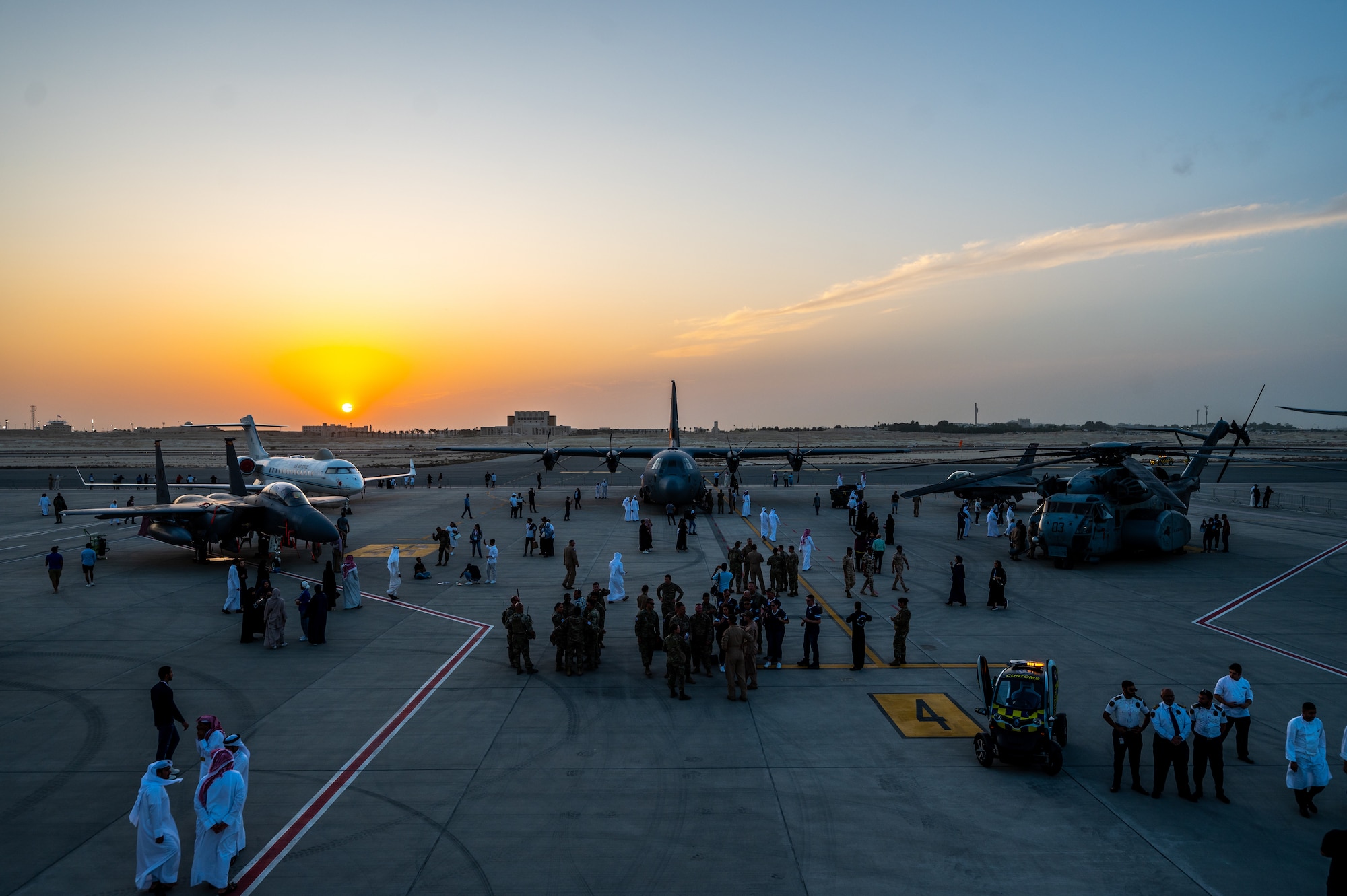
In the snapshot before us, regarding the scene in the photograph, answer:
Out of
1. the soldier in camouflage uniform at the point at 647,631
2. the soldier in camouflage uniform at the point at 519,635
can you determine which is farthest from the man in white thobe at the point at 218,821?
the soldier in camouflage uniform at the point at 647,631

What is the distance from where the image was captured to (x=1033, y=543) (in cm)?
2464

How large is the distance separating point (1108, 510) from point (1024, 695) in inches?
703

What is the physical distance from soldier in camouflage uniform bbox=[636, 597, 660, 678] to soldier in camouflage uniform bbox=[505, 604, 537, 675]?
81.5 inches

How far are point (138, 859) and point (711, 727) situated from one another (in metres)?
7.22

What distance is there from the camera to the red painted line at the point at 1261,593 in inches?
555

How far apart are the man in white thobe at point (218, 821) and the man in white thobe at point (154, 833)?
25 cm

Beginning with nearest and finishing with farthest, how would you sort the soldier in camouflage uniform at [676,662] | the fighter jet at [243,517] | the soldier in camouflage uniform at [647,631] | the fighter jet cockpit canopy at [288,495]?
the soldier in camouflage uniform at [676,662] → the soldier in camouflage uniform at [647,631] → the fighter jet at [243,517] → the fighter jet cockpit canopy at [288,495]

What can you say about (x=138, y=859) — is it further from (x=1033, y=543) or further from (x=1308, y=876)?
(x=1033, y=543)

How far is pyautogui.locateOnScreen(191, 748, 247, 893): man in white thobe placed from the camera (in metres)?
7.08

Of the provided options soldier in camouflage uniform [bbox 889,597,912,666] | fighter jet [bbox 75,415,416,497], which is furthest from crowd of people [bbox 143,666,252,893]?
fighter jet [bbox 75,415,416,497]

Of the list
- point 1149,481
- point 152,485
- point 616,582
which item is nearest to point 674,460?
point 616,582

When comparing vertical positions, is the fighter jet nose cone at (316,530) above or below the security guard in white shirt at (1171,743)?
above

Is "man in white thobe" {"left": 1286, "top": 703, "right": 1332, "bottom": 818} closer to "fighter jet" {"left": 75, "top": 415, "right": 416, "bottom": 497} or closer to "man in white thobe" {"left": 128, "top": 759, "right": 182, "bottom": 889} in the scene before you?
"man in white thobe" {"left": 128, "top": 759, "right": 182, "bottom": 889}

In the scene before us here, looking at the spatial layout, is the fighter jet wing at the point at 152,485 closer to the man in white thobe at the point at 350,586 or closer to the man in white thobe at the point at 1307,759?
the man in white thobe at the point at 350,586
